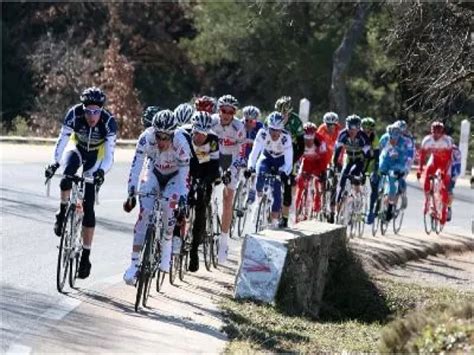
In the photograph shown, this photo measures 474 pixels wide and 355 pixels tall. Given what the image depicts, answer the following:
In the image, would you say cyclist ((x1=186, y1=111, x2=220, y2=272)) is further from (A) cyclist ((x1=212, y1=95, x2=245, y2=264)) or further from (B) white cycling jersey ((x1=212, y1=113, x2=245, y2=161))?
(B) white cycling jersey ((x1=212, y1=113, x2=245, y2=161))

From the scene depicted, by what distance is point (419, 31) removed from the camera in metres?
15.1

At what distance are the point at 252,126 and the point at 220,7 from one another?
2289 cm

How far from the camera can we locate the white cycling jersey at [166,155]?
1105 cm

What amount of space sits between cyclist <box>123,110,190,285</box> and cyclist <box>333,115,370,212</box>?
7599 mm

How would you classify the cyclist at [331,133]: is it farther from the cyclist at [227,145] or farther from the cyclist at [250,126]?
the cyclist at [227,145]

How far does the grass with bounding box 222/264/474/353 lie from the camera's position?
816 cm

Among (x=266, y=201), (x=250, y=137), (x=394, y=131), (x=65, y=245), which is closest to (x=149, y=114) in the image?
(x=65, y=245)

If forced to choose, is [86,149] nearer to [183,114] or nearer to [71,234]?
[71,234]

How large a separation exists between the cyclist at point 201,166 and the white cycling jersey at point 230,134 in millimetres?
1557

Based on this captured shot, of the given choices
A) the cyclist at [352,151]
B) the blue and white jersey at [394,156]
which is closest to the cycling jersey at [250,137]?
the cyclist at [352,151]

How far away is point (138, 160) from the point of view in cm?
1099

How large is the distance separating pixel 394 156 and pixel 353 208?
65.6 inches

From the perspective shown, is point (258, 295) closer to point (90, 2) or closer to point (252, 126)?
point (252, 126)

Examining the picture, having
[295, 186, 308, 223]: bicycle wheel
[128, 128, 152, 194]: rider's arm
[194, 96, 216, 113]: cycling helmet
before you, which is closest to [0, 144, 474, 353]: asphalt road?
[128, 128, 152, 194]: rider's arm
